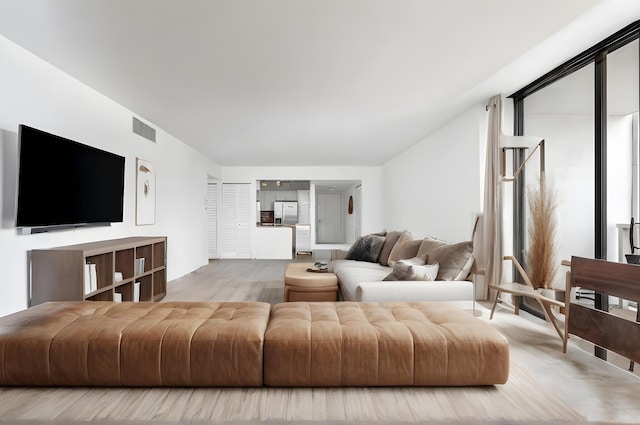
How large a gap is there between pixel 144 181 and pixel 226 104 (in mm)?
1706

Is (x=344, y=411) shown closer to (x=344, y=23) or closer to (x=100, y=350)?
(x=100, y=350)

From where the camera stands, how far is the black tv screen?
290cm

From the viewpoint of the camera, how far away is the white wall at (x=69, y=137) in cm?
291

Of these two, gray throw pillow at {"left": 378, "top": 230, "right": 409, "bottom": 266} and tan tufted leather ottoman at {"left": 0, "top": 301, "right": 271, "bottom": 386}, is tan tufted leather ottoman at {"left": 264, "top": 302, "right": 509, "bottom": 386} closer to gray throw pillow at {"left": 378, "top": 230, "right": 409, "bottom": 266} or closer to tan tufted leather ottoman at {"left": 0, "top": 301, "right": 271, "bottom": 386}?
tan tufted leather ottoman at {"left": 0, "top": 301, "right": 271, "bottom": 386}

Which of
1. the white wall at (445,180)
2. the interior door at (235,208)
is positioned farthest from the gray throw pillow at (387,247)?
the interior door at (235,208)

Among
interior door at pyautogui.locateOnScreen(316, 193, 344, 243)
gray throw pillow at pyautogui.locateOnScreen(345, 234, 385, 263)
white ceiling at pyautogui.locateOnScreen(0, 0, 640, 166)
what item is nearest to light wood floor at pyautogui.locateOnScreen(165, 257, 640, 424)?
gray throw pillow at pyautogui.locateOnScreen(345, 234, 385, 263)

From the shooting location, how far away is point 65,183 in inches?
134

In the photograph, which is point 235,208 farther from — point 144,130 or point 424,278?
point 424,278

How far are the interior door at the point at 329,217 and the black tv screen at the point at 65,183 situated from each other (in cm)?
1127

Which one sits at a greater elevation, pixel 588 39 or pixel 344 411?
pixel 588 39

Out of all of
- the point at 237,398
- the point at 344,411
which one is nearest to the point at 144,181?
the point at 237,398

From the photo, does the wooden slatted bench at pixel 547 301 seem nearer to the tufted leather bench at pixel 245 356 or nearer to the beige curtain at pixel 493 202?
the beige curtain at pixel 493 202

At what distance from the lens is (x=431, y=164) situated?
637 cm

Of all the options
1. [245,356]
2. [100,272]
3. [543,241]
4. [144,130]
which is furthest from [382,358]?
[144,130]
